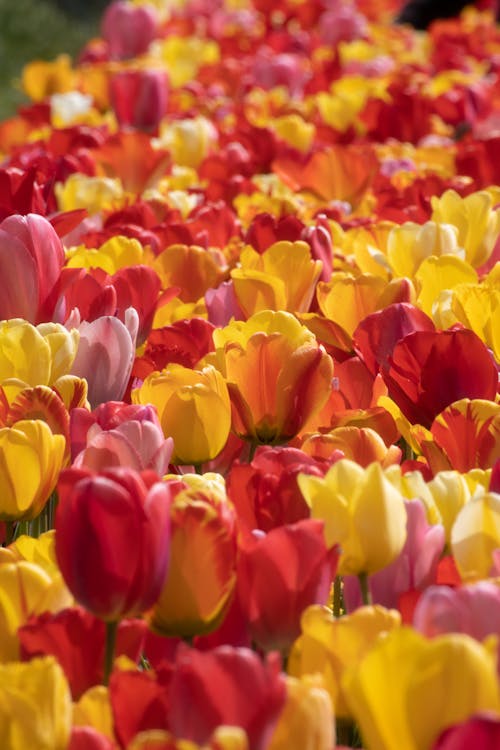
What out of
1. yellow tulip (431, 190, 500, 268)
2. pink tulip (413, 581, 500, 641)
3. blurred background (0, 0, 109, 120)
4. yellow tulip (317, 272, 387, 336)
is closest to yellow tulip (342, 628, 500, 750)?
pink tulip (413, 581, 500, 641)

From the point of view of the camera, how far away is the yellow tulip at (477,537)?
1.31m

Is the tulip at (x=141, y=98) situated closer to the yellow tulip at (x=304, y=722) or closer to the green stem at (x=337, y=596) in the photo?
the green stem at (x=337, y=596)

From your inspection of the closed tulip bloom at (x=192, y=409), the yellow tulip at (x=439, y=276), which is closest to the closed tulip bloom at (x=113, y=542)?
the closed tulip bloom at (x=192, y=409)

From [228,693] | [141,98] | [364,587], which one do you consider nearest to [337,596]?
[364,587]

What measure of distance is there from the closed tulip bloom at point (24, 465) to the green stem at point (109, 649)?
0.31 meters

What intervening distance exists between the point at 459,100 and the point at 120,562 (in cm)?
380

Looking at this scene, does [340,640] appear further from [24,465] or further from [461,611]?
[24,465]

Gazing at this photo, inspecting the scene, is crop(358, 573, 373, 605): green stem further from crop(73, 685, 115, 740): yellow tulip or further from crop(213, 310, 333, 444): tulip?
crop(213, 310, 333, 444): tulip

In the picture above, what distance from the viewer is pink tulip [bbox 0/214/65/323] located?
2.05 m

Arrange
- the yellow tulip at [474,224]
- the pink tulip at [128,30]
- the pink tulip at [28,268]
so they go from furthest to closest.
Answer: the pink tulip at [128,30] → the yellow tulip at [474,224] → the pink tulip at [28,268]

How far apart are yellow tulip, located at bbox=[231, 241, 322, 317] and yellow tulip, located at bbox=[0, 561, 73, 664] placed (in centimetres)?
90

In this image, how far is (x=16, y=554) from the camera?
1.37 metres

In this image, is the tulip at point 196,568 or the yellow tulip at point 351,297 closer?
Result: the tulip at point 196,568

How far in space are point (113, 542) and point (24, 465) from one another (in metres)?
0.35
